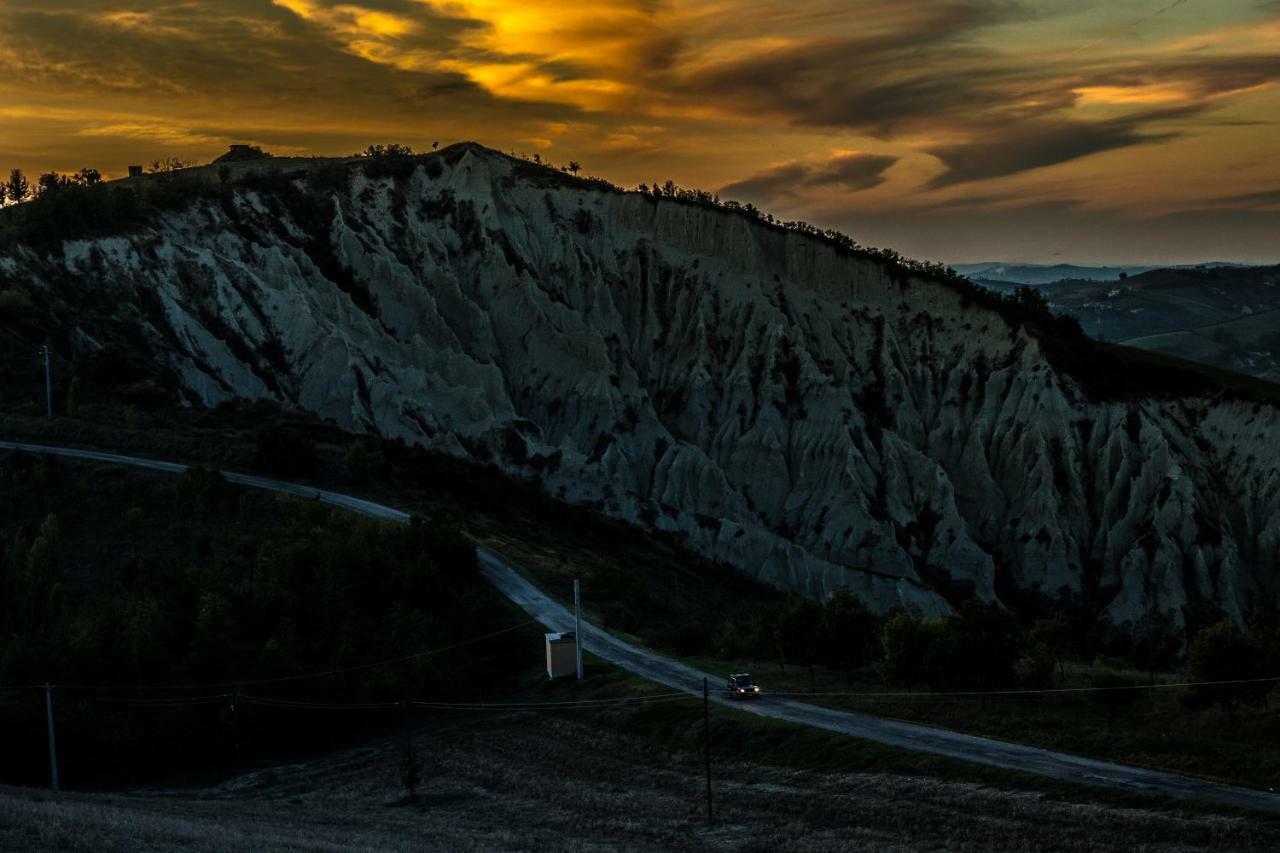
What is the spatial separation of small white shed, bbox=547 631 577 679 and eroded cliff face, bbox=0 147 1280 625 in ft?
138

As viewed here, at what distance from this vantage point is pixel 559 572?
73625 mm

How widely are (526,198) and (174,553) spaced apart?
70401 mm

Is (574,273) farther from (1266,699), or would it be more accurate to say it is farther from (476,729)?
(1266,699)

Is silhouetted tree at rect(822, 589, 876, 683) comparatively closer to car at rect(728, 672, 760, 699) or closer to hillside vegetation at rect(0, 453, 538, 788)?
car at rect(728, 672, 760, 699)

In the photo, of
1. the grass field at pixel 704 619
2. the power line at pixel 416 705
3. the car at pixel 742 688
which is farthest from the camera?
the power line at pixel 416 705

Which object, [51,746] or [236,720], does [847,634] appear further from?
[51,746]

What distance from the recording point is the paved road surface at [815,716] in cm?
3478

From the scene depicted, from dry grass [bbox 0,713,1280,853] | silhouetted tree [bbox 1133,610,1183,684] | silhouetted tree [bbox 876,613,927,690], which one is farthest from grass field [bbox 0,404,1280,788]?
silhouetted tree [bbox 1133,610,1183,684]

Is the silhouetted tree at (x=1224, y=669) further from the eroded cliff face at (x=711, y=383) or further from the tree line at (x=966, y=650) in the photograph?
the eroded cliff face at (x=711, y=383)

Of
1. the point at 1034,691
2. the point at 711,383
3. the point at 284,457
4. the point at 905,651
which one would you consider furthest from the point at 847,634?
the point at 711,383

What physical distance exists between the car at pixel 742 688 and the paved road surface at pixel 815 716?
439mm

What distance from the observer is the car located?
166ft

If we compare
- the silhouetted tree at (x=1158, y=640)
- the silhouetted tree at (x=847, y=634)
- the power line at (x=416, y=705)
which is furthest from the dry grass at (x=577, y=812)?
the silhouetted tree at (x=1158, y=640)

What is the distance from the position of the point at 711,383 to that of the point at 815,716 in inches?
2854
